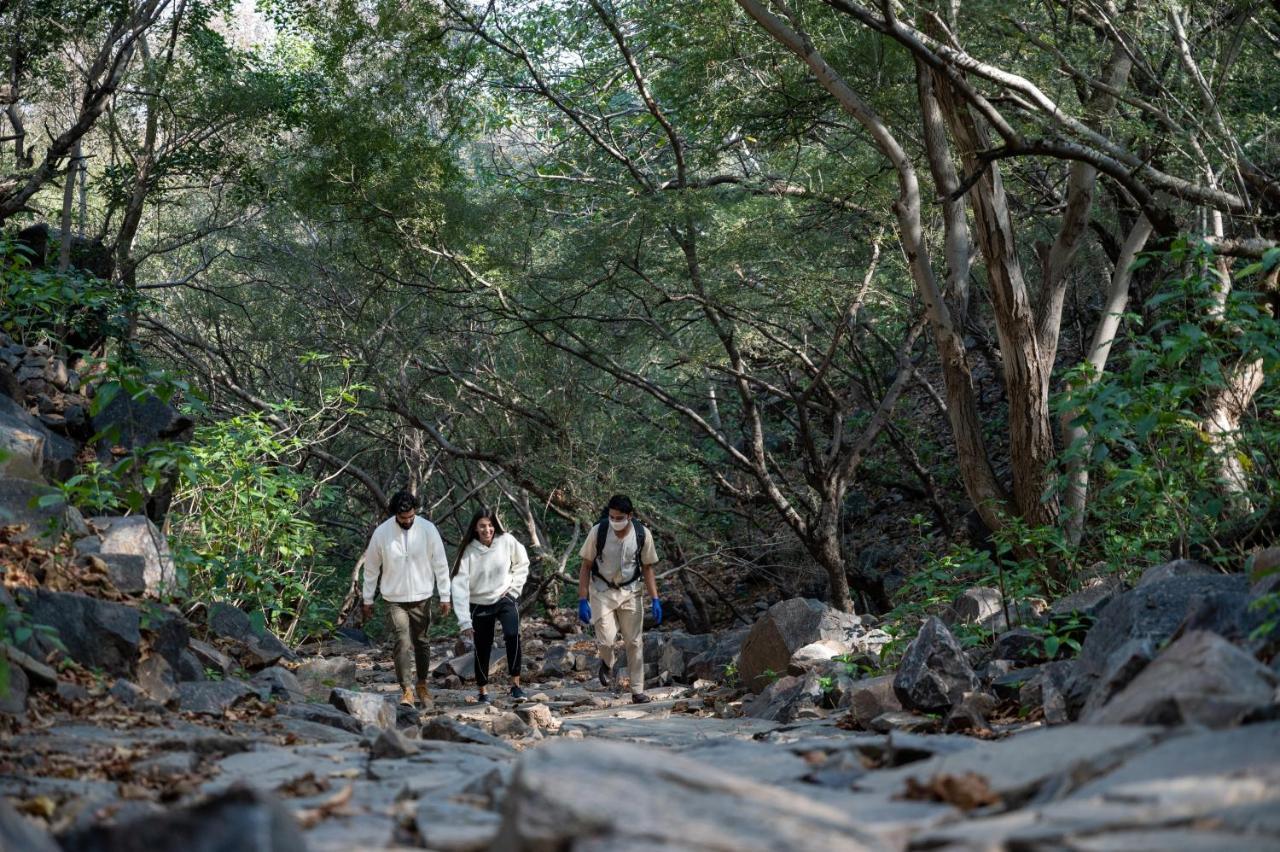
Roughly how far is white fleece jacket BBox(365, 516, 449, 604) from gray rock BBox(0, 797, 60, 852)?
6440 millimetres

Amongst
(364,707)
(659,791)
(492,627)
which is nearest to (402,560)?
(492,627)

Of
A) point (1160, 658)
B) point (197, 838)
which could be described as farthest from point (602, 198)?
point (197, 838)

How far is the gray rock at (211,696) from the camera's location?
6387 mm

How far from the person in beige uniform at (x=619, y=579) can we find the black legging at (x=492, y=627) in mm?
627

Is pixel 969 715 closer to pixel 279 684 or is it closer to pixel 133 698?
pixel 133 698

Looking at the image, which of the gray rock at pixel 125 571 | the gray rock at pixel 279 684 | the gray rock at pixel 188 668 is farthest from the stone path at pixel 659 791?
the gray rock at pixel 125 571

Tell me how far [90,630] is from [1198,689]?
5.33m

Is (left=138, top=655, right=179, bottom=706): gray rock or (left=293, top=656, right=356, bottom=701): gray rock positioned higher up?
(left=138, top=655, right=179, bottom=706): gray rock

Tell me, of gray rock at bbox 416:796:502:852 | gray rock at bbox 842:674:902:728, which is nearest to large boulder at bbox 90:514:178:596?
gray rock at bbox 842:674:902:728

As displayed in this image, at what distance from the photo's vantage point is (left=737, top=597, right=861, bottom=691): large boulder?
33.6 feet

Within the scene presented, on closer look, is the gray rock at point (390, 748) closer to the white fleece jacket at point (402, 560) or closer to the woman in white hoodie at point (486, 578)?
the white fleece jacket at point (402, 560)

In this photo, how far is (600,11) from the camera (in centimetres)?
1268

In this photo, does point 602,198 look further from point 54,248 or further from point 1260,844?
point 1260,844

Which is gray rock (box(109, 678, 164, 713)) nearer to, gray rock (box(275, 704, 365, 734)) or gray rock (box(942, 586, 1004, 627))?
gray rock (box(275, 704, 365, 734))
